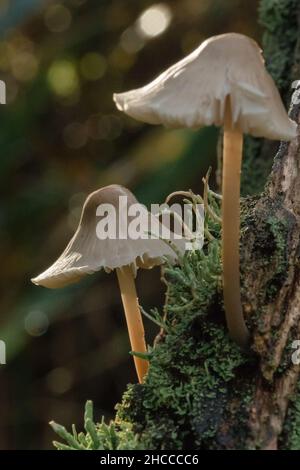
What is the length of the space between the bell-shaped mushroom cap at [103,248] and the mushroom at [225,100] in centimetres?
23

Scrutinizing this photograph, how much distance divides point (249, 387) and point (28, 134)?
2109 millimetres

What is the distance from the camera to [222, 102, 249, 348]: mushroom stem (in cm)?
97

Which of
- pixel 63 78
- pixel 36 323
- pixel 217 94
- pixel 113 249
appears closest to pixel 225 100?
pixel 217 94

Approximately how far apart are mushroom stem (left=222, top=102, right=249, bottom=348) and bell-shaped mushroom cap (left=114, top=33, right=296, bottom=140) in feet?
0.16

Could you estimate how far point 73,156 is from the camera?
10.2ft

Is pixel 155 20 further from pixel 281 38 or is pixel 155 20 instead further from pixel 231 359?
pixel 231 359

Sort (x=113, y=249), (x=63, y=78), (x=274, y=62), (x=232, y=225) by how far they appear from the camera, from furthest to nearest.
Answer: (x=63, y=78)
(x=274, y=62)
(x=113, y=249)
(x=232, y=225)

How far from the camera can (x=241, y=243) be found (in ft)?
3.78

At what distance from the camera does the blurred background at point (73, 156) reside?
284 centimetres

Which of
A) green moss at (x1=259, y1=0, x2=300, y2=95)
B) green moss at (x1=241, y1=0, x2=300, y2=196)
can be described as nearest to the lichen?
green moss at (x1=241, y1=0, x2=300, y2=196)

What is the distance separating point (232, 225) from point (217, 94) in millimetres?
183

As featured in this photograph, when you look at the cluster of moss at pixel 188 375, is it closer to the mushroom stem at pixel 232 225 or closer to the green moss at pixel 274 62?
the mushroom stem at pixel 232 225

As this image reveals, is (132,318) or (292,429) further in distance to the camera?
(132,318)

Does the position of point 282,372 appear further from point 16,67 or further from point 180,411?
point 16,67
